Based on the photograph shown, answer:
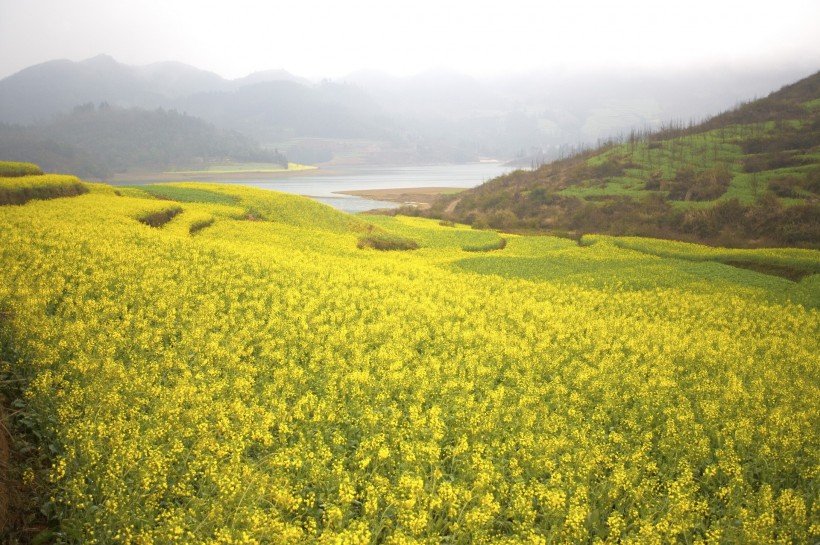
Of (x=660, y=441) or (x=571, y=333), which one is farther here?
(x=571, y=333)

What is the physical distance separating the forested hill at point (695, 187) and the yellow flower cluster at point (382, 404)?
33284 mm

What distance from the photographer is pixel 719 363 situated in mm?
14039

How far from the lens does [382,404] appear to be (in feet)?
33.6

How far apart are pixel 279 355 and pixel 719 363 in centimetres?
1201

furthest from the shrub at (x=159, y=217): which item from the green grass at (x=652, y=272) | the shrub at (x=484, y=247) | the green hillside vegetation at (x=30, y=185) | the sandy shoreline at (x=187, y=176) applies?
the sandy shoreline at (x=187, y=176)

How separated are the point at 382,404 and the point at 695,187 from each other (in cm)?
6155

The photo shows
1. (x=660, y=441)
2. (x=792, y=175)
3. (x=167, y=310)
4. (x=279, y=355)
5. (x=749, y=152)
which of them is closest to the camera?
(x=660, y=441)

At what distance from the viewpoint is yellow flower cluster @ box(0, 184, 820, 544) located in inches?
267

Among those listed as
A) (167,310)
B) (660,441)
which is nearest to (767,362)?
(660,441)

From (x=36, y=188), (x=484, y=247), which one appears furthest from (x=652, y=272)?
(x=36, y=188)

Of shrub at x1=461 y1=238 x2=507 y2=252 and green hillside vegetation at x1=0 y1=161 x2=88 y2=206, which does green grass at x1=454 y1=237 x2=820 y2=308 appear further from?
green hillside vegetation at x1=0 y1=161 x2=88 y2=206

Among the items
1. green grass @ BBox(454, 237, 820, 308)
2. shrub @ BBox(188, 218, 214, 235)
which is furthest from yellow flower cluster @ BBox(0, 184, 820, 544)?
shrub @ BBox(188, 218, 214, 235)

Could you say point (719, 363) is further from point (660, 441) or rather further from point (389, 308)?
point (389, 308)

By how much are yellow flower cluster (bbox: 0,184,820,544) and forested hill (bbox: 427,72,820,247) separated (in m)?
33.3
